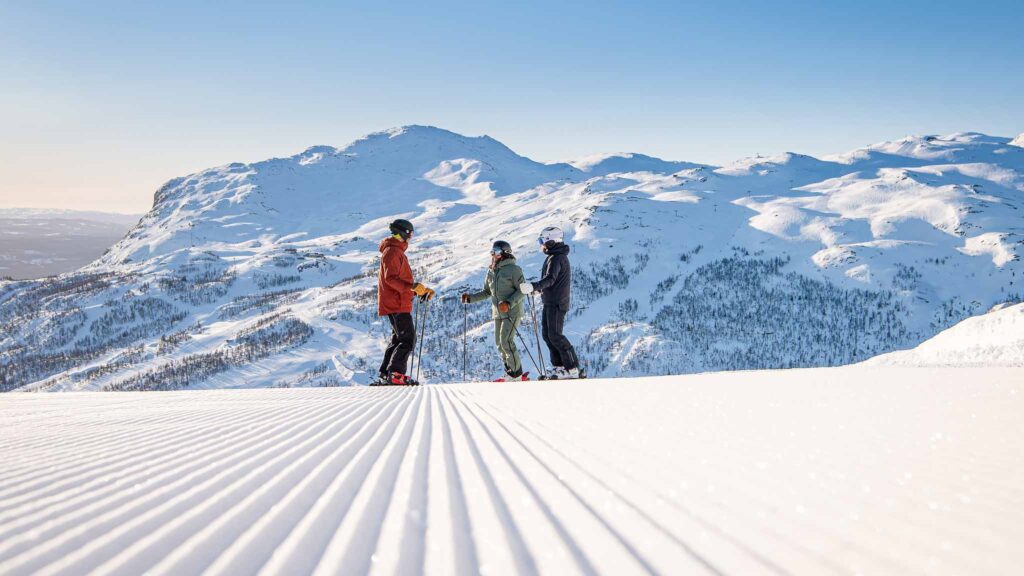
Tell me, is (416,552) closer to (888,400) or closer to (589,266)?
(888,400)

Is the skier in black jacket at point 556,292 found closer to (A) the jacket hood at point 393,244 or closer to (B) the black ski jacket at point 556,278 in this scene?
(B) the black ski jacket at point 556,278

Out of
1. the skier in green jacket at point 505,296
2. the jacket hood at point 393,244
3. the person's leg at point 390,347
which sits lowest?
the person's leg at point 390,347

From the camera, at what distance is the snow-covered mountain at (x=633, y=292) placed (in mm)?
87812

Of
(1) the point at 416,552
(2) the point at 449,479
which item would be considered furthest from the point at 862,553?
(2) the point at 449,479

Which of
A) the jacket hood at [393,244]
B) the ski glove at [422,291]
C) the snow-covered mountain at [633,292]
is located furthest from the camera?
the snow-covered mountain at [633,292]

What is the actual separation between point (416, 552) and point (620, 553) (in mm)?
590

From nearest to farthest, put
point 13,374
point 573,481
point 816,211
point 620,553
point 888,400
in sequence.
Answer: point 620,553 < point 573,481 < point 888,400 < point 13,374 < point 816,211

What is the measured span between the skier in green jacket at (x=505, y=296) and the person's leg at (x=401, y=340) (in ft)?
3.49

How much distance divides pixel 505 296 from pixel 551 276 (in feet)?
3.17

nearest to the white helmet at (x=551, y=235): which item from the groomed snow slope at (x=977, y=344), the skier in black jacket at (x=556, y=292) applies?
the skier in black jacket at (x=556, y=292)

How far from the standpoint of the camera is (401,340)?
8492 mm

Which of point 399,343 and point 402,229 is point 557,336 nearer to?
point 399,343

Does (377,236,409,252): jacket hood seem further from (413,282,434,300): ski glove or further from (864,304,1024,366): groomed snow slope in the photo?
(864,304,1024,366): groomed snow slope

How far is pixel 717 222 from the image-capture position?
148 m
